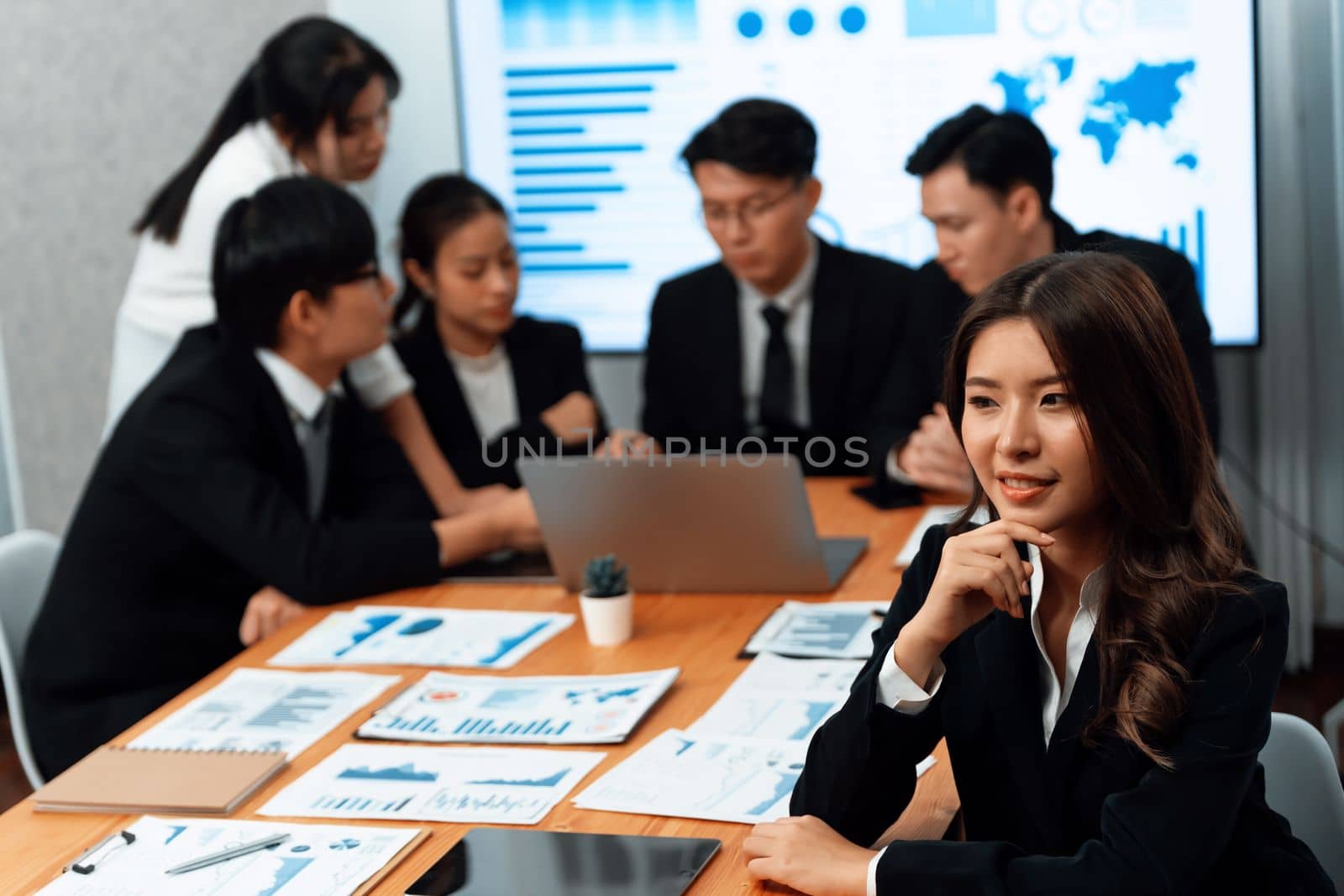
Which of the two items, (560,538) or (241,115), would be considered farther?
(241,115)

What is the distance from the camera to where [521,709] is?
1796mm

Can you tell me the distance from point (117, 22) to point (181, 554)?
6.93ft

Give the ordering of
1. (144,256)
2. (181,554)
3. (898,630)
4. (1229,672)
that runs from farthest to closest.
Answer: (144,256) → (181,554) → (898,630) → (1229,672)

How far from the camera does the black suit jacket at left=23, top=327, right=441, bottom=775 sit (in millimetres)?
2266

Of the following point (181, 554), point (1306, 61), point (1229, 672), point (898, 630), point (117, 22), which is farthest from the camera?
point (117, 22)

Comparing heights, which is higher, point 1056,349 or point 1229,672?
point 1056,349

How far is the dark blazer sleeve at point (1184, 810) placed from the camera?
3.97 ft

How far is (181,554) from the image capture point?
236 cm

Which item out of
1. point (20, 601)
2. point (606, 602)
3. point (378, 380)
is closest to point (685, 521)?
point (606, 602)

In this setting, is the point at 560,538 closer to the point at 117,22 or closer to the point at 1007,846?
the point at 1007,846

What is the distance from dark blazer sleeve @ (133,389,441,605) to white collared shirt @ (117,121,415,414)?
1.93 ft

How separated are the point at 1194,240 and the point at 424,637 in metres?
2.32

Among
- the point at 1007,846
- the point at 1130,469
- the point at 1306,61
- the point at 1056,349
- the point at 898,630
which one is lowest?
the point at 1007,846

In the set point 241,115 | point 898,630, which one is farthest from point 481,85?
point 898,630
